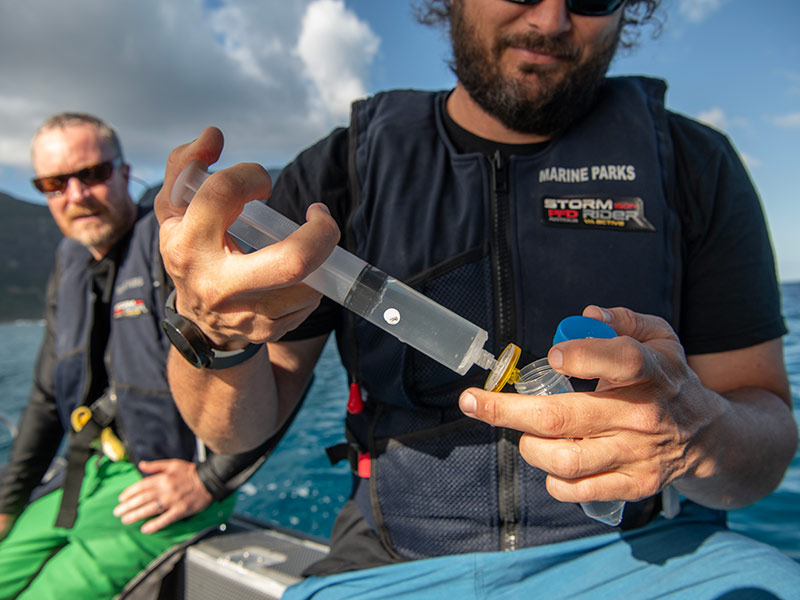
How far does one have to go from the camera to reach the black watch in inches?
38.6

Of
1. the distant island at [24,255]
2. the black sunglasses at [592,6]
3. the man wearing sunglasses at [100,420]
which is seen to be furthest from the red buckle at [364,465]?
the distant island at [24,255]

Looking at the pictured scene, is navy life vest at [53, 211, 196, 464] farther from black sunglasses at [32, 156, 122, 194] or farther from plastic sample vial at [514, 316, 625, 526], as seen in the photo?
plastic sample vial at [514, 316, 625, 526]

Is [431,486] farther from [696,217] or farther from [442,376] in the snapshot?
[696,217]

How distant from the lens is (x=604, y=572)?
1.25m

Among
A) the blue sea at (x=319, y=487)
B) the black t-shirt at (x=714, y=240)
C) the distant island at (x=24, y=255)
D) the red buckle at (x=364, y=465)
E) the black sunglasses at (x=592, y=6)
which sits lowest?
the blue sea at (x=319, y=487)

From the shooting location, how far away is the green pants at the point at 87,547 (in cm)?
203

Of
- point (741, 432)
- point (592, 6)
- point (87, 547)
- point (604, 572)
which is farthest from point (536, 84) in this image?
point (87, 547)

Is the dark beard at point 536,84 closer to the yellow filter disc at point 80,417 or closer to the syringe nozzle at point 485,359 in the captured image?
the syringe nozzle at point 485,359

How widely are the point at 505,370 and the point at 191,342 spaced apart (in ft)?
2.13

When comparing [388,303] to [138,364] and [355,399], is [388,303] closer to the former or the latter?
[355,399]

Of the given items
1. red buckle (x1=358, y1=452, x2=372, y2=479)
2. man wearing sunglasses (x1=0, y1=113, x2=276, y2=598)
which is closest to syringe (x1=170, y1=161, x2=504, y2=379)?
red buckle (x1=358, y1=452, x2=372, y2=479)

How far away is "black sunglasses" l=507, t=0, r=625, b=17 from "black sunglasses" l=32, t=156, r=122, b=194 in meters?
2.65

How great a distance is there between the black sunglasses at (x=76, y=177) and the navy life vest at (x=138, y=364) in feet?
1.49

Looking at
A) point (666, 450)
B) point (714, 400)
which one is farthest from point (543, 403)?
point (714, 400)
